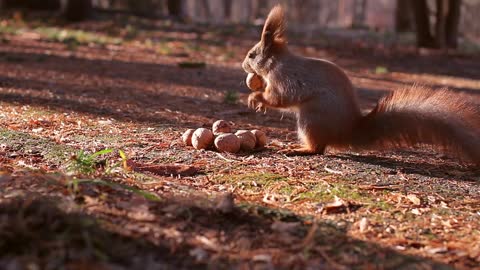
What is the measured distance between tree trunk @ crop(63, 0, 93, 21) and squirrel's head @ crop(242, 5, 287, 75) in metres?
9.91

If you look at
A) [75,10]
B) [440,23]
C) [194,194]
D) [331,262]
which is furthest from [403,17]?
[331,262]

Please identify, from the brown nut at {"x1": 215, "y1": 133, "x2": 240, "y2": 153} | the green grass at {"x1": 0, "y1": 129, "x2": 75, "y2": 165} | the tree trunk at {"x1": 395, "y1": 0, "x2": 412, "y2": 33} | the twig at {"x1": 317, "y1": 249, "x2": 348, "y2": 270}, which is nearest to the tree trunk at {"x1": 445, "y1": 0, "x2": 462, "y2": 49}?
the tree trunk at {"x1": 395, "y1": 0, "x2": 412, "y2": 33}

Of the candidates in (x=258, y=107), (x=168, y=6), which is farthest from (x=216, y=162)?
(x=168, y=6)

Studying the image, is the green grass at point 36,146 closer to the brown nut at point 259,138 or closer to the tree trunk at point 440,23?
the brown nut at point 259,138

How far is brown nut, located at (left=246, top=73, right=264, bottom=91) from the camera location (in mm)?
4246

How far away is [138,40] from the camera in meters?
11.9

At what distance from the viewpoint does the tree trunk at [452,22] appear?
477 inches

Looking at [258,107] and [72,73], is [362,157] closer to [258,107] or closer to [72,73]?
[258,107]

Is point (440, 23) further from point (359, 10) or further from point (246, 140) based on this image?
point (359, 10)

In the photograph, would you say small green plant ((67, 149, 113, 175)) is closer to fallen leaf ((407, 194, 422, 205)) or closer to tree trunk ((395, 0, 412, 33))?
fallen leaf ((407, 194, 422, 205))

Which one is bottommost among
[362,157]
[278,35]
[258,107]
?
[362,157]

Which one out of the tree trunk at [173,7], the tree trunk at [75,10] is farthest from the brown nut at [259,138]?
the tree trunk at [173,7]

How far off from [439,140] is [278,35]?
1362mm

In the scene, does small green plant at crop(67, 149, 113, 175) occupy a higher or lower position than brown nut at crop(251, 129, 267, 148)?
higher
